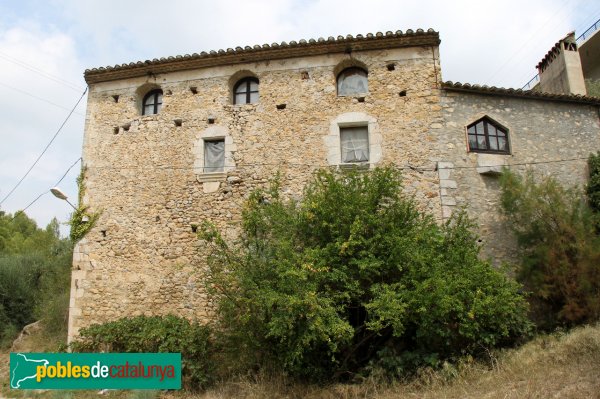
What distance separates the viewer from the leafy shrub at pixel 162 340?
9047 mm

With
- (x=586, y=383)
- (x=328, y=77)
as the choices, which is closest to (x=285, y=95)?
(x=328, y=77)

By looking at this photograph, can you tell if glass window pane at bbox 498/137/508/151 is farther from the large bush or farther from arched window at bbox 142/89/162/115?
arched window at bbox 142/89/162/115

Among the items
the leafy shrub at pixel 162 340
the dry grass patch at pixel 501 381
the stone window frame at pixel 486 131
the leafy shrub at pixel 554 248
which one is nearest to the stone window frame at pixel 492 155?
the stone window frame at pixel 486 131

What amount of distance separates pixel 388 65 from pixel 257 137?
12.7 feet

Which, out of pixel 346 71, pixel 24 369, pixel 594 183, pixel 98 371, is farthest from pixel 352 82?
pixel 24 369

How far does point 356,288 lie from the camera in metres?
7.78

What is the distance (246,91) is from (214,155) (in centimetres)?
202

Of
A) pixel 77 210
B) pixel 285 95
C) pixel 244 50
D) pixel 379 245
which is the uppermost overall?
pixel 244 50

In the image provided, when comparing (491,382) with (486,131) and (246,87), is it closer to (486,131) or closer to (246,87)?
(486,131)

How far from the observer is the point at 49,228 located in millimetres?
27359

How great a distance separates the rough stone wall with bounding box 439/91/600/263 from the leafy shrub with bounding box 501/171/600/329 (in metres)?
0.46

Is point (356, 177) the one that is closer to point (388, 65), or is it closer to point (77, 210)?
point (388, 65)

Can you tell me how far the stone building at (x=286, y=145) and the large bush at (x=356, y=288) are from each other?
1.77 m

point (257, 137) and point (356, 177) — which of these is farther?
point (257, 137)
